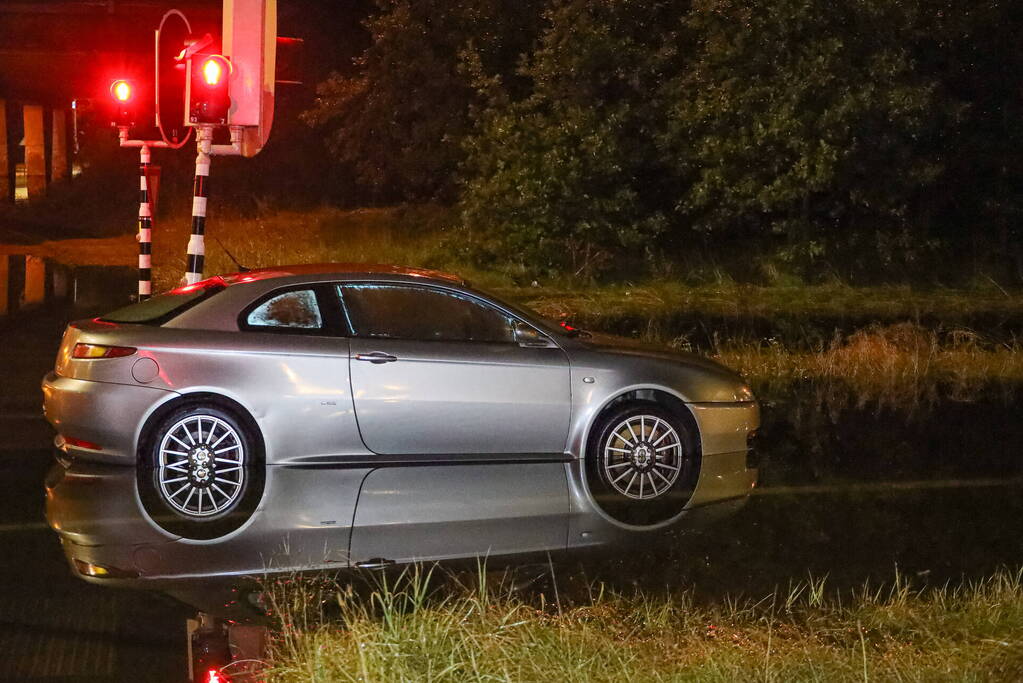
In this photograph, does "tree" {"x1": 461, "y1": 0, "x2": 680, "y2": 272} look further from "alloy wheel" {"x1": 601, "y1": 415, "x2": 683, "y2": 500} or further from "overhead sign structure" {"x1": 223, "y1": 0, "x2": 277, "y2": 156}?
"alloy wheel" {"x1": 601, "y1": 415, "x2": 683, "y2": 500}

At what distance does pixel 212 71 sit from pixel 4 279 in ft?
37.4

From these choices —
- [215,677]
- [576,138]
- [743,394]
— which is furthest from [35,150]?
[215,677]

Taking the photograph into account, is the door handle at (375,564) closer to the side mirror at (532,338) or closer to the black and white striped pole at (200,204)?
the side mirror at (532,338)

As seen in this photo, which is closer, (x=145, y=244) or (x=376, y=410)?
(x=376, y=410)

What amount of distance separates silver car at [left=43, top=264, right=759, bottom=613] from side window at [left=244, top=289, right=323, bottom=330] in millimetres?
12

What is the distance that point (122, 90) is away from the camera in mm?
20219

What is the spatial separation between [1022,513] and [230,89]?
354 inches

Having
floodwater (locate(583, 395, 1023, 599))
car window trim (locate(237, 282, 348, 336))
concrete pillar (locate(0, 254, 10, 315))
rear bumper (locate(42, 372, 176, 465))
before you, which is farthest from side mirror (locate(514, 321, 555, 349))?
concrete pillar (locate(0, 254, 10, 315))

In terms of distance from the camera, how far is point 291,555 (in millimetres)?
7043

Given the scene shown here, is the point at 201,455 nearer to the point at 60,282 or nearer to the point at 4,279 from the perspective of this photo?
the point at 60,282

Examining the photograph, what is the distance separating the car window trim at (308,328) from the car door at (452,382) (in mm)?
107

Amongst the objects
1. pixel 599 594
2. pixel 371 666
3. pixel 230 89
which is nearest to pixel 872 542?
pixel 599 594

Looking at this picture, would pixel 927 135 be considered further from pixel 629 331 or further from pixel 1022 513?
pixel 1022 513

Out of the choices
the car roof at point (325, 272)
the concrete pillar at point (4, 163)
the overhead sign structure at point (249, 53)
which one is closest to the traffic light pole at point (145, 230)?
the overhead sign structure at point (249, 53)
